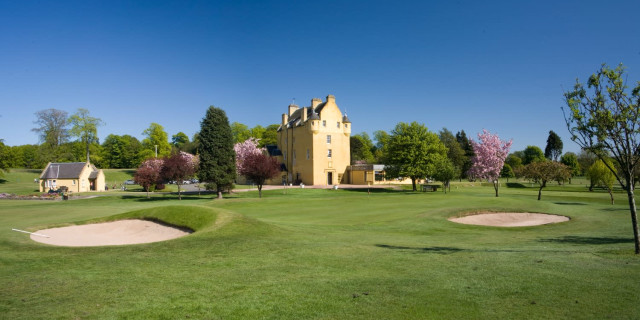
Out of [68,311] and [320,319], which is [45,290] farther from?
[320,319]

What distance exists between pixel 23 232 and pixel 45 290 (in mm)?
11108

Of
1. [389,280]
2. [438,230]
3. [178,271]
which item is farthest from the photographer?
[438,230]

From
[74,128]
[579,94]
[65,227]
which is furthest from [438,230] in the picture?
[74,128]

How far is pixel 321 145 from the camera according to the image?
64.6 m

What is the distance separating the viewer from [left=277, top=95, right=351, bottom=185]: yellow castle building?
211ft

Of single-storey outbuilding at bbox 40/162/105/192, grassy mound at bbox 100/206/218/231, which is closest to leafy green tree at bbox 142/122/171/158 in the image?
single-storey outbuilding at bbox 40/162/105/192

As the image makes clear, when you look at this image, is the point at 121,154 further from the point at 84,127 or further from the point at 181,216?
the point at 181,216

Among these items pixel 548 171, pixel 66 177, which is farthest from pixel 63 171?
pixel 548 171

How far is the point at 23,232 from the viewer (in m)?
15.6

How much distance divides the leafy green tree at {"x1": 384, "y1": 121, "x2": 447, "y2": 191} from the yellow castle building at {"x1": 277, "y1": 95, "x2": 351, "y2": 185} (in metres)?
11.0

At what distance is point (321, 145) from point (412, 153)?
16.8 metres

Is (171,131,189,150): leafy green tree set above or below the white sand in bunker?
above

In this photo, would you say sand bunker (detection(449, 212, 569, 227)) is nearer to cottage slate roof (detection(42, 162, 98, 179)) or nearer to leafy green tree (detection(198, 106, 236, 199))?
leafy green tree (detection(198, 106, 236, 199))

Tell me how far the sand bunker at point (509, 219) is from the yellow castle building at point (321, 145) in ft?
137
